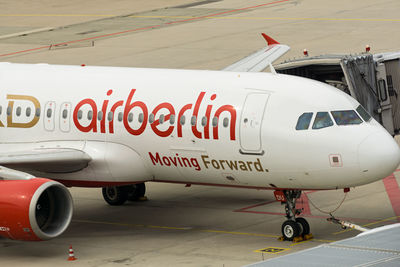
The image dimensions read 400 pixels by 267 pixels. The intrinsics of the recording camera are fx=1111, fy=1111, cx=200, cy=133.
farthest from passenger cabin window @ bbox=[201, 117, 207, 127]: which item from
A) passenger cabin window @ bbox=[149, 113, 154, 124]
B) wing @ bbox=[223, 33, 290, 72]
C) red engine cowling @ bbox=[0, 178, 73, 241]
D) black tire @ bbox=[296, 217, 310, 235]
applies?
wing @ bbox=[223, 33, 290, 72]

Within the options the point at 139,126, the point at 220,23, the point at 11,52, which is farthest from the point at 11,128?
the point at 220,23

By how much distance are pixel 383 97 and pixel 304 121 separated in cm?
933

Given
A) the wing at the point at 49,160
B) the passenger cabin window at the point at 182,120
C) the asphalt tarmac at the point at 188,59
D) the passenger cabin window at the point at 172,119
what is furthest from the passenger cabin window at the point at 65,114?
the passenger cabin window at the point at 182,120

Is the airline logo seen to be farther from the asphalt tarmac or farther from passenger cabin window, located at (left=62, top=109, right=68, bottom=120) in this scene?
the asphalt tarmac

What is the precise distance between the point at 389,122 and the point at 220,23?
29160mm

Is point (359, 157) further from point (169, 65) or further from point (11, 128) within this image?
point (169, 65)

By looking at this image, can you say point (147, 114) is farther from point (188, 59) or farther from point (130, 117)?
point (188, 59)

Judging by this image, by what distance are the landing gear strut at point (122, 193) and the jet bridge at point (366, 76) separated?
650 centimetres

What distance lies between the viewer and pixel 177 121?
28.0 meters

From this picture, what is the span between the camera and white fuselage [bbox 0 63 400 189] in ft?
86.2

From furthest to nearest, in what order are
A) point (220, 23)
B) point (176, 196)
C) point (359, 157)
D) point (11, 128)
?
1. point (220, 23)
2. point (176, 196)
3. point (11, 128)
4. point (359, 157)

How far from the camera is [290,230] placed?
27.2m

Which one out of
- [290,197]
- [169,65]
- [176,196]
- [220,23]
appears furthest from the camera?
[220,23]

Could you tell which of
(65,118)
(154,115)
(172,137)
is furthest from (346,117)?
(65,118)
